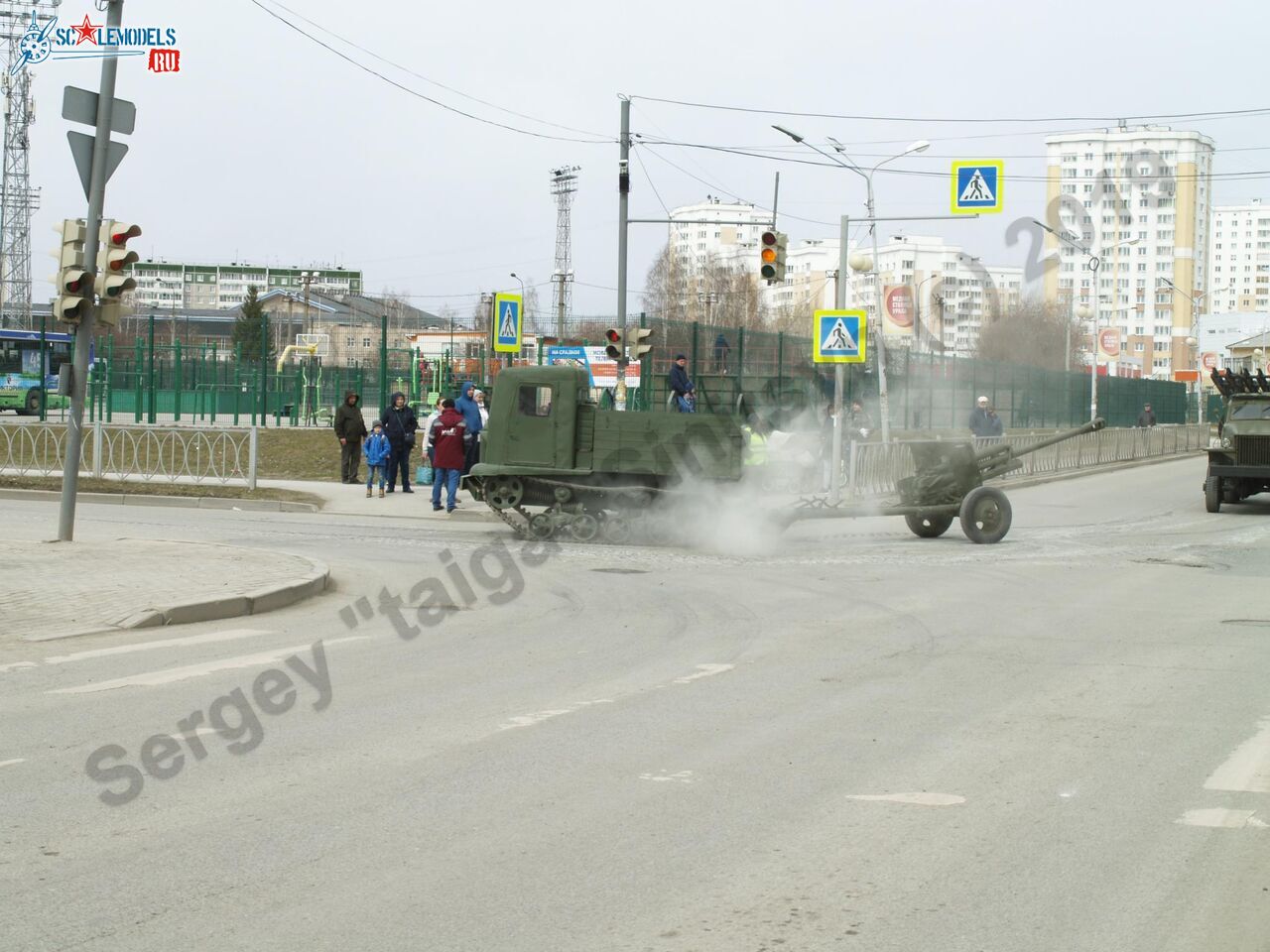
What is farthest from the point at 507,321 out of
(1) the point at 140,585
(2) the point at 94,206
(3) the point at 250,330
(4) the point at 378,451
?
(3) the point at 250,330

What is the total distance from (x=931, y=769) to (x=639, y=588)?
7222 mm

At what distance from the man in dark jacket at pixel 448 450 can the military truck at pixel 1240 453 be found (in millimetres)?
13665

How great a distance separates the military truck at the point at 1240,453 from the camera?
78.1ft

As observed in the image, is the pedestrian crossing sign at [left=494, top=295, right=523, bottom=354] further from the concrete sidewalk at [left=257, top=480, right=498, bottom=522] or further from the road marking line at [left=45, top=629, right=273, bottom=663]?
the road marking line at [left=45, top=629, right=273, bottom=663]

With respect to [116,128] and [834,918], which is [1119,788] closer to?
[834,918]

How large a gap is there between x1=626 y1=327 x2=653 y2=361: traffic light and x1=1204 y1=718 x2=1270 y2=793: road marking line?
18.7 meters

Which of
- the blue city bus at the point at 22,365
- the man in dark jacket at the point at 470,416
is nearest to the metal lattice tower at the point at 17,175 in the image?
the blue city bus at the point at 22,365

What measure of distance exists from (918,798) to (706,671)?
3.24 metres

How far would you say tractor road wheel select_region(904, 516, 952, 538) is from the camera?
1905 centimetres

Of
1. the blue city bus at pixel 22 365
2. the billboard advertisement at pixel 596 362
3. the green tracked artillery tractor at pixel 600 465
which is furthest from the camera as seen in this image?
the blue city bus at pixel 22 365

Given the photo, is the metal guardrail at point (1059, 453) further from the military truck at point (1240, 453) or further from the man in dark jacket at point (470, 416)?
the man in dark jacket at point (470, 416)

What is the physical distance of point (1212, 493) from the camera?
2436 cm

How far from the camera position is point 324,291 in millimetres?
117875

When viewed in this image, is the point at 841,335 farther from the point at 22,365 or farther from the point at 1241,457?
the point at 22,365
